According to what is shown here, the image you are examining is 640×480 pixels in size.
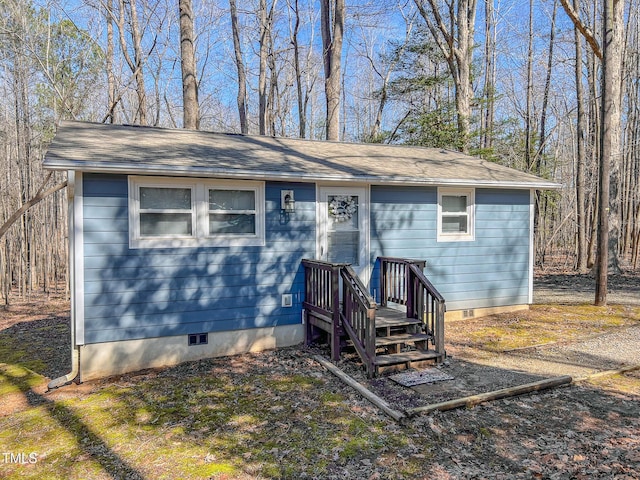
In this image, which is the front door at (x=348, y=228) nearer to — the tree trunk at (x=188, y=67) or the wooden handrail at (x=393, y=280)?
the wooden handrail at (x=393, y=280)

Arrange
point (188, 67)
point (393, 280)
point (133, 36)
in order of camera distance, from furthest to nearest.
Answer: point (133, 36)
point (188, 67)
point (393, 280)

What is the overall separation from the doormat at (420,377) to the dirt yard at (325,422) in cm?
11

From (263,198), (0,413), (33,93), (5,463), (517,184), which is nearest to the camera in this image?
(5,463)

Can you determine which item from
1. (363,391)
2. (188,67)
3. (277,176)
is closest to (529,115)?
(188,67)

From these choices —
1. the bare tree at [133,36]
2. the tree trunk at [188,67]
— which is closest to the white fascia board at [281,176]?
the tree trunk at [188,67]

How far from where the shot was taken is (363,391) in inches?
189

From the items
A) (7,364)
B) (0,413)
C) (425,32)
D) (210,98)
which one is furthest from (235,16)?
(0,413)

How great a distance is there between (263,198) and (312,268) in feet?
4.22

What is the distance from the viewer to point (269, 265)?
21.2ft

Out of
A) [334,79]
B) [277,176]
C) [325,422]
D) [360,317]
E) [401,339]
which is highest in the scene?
[334,79]

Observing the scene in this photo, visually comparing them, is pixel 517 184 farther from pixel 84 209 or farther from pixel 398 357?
pixel 84 209

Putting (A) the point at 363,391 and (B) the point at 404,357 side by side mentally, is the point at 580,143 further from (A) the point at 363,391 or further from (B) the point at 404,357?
(A) the point at 363,391

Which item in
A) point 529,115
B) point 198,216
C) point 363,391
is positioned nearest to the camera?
point 363,391

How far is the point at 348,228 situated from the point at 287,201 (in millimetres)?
1216
